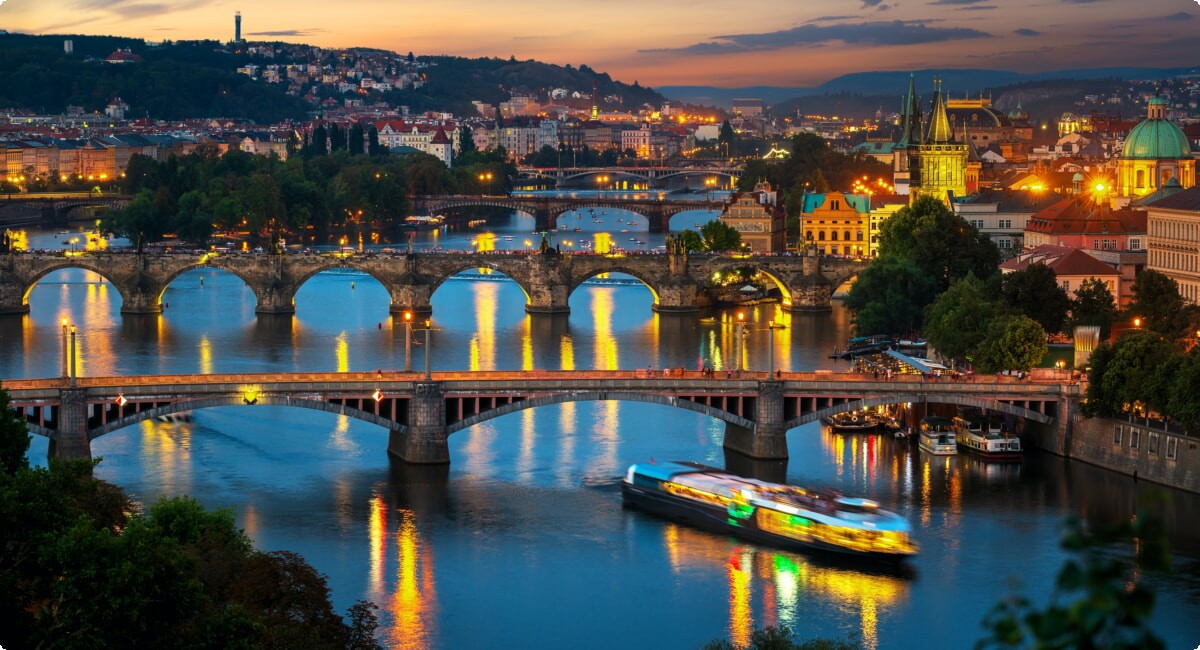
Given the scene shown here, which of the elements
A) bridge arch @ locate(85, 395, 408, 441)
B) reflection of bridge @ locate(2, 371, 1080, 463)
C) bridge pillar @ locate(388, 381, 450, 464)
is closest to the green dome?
reflection of bridge @ locate(2, 371, 1080, 463)

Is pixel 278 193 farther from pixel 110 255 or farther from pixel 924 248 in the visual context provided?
pixel 924 248

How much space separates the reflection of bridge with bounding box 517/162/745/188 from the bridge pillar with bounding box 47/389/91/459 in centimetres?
9933

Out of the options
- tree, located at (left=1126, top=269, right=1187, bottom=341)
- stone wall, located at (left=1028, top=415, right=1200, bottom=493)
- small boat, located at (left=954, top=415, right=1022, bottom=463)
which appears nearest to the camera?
stone wall, located at (left=1028, top=415, right=1200, bottom=493)

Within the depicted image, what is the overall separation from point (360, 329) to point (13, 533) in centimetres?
3635

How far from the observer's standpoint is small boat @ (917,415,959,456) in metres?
33.4

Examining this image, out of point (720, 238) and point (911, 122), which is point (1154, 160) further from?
point (911, 122)

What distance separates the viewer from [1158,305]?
3897 centimetres

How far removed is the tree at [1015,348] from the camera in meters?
36.0

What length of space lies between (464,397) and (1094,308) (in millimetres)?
15795

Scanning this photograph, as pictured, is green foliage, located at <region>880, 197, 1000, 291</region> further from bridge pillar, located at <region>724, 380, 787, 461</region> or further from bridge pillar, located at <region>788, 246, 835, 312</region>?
bridge pillar, located at <region>724, 380, 787, 461</region>

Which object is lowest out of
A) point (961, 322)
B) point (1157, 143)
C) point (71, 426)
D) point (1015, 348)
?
point (71, 426)

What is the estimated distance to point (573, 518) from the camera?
28.0 metres

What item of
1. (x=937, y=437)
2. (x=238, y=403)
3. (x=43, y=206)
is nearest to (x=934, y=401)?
(x=937, y=437)

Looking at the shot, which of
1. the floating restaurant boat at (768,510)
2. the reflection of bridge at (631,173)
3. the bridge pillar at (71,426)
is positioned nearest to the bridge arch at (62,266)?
the bridge pillar at (71,426)
